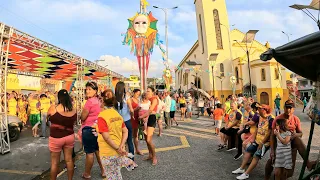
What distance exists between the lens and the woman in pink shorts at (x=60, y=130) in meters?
3.64

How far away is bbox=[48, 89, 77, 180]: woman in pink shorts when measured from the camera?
3.64m

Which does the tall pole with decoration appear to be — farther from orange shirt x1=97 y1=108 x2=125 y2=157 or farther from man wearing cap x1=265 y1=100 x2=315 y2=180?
orange shirt x1=97 y1=108 x2=125 y2=157

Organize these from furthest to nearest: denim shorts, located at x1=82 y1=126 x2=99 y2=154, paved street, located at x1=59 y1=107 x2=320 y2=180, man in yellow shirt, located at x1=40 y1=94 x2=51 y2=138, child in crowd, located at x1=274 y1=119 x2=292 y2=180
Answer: man in yellow shirt, located at x1=40 y1=94 x2=51 y2=138 → paved street, located at x1=59 y1=107 x2=320 y2=180 → denim shorts, located at x1=82 y1=126 x2=99 y2=154 → child in crowd, located at x1=274 y1=119 x2=292 y2=180

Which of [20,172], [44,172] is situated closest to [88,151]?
[44,172]

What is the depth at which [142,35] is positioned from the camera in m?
13.7

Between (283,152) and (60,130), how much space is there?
355 cm

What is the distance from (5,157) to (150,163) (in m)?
3.64

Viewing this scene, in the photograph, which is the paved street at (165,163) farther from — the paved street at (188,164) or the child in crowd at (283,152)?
the child in crowd at (283,152)

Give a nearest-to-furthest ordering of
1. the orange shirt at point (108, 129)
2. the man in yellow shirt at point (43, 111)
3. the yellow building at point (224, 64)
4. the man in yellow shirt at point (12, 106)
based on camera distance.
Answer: the orange shirt at point (108, 129) → the man in yellow shirt at point (43, 111) → the man in yellow shirt at point (12, 106) → the yellow building at point (224, 64)

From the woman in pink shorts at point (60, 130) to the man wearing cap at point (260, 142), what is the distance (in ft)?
10.3

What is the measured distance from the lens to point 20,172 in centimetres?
468

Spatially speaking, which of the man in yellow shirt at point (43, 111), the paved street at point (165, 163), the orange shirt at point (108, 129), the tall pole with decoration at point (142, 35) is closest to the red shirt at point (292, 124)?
the paved street at point (165, 163)

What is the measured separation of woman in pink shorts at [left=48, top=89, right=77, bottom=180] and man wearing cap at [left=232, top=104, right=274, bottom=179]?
3.15 meters

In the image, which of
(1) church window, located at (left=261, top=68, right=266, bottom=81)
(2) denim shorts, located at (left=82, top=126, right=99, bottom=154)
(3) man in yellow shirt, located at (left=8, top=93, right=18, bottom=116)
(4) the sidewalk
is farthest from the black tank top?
(1) church window, located at (left=261, top=68, right=266, bottom=81)
